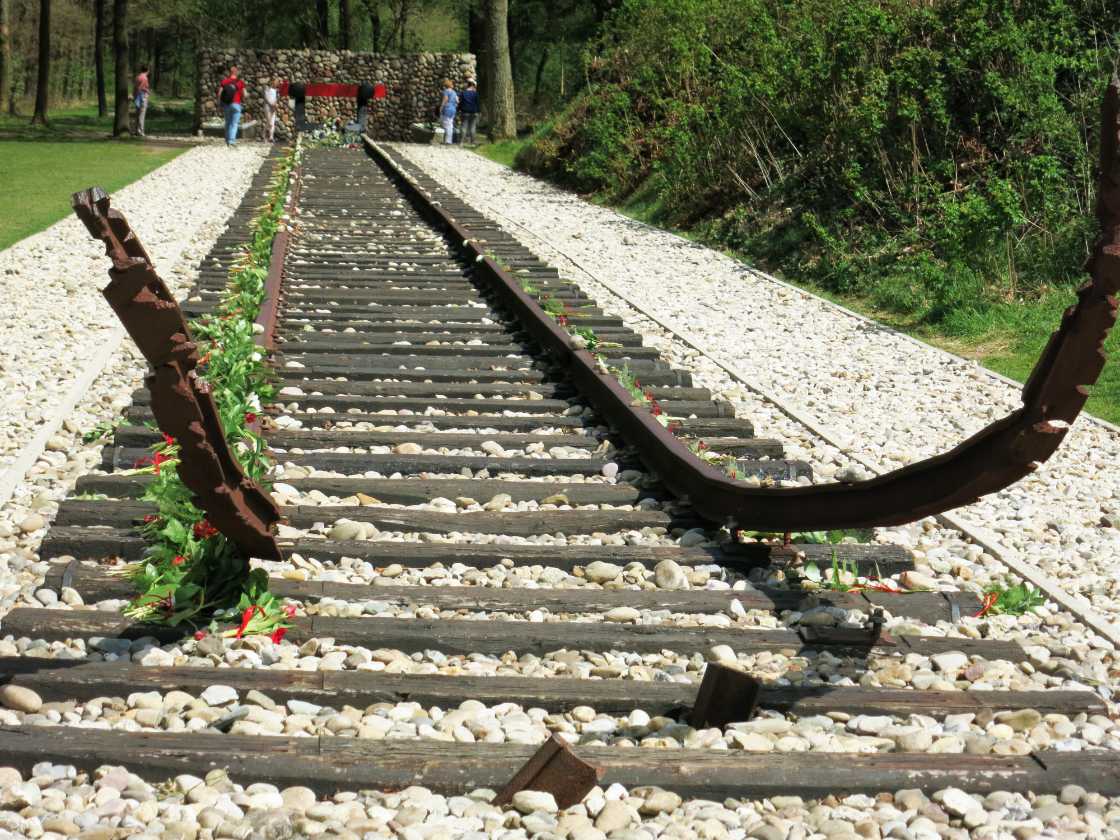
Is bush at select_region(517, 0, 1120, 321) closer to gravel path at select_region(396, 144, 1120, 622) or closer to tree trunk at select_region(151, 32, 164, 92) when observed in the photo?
Answer: gravel path at select_region(396, 144, 1120, 622)

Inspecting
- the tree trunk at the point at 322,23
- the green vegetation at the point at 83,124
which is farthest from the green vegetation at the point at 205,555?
the tree trunk at the point at 322,23

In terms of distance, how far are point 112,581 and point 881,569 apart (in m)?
2.61

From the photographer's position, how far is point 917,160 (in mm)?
13375

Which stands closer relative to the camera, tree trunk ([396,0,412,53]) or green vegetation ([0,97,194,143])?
green vegetation ([0,97,194,143])

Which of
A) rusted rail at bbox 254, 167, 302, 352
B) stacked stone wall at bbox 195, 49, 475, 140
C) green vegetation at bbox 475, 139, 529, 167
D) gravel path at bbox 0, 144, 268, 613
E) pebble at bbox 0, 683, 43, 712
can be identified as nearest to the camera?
pebble at bbox 0, 683, 43, 712

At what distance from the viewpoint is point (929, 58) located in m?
13.7

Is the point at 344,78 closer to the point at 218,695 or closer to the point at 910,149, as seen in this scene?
the point at 910,149

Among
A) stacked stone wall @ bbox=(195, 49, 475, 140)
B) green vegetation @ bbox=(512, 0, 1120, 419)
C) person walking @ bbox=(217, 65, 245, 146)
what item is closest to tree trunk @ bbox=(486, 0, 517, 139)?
stacked stone wall @ bbox=(195, 49, 475, 140)

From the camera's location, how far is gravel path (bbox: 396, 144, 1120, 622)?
5562mm

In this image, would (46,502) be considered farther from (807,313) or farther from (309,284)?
(807,313)

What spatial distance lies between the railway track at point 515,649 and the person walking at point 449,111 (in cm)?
3202

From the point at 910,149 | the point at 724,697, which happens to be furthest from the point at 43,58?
the point at 724,697

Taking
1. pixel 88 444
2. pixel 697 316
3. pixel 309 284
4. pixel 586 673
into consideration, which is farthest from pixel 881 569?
pixel 309 284

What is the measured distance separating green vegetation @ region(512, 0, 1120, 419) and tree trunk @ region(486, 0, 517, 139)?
1740cm
